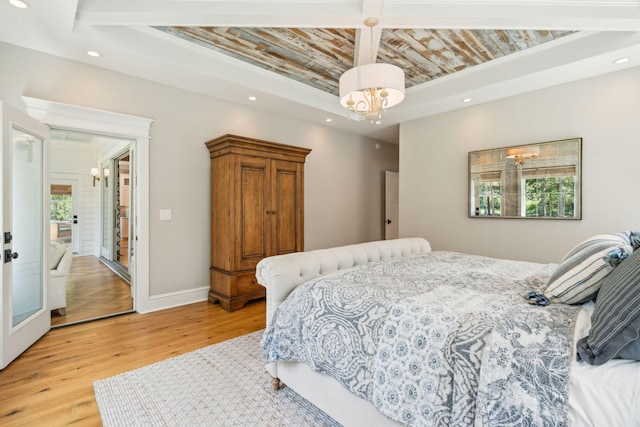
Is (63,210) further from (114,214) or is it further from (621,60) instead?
(621,60)

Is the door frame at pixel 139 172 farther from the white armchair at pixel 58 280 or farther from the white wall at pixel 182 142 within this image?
the white armchair at pixel 58 280

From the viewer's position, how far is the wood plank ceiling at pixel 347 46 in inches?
117

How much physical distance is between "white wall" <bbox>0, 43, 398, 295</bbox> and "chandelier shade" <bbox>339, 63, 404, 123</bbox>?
6.88ft

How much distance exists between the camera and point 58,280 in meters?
3.21

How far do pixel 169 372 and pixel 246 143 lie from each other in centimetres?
241

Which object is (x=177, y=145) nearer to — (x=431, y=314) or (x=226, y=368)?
(x=226, y=368)

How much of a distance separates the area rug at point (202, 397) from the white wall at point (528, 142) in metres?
3.20

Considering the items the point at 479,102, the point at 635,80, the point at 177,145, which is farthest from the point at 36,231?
the point at 635,80

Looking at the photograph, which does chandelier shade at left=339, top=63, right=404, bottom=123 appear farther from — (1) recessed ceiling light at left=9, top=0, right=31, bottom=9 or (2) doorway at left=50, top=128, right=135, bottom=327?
(2) doorway at left=50, top=128, right=135, bottom=327

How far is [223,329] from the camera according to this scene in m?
3.00

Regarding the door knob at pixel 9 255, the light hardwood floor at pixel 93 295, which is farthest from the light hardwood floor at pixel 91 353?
the door knob at pixel 9 255

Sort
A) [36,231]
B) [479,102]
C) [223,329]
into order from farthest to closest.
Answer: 1. [479,102]
2. [223,329]
3. [36,231]

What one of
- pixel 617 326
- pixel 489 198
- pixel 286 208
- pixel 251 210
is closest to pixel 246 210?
pixel 251 210

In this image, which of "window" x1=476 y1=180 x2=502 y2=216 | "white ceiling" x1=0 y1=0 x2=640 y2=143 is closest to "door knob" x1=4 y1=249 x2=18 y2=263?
"white ceiling" x1=0 y1=0 x2=640 y2=143
